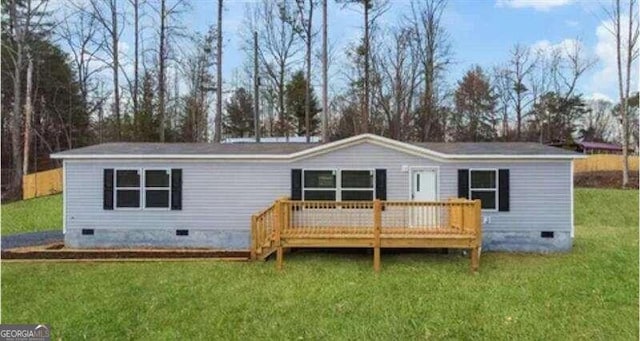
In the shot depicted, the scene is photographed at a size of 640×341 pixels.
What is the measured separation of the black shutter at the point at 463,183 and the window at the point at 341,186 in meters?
1.91

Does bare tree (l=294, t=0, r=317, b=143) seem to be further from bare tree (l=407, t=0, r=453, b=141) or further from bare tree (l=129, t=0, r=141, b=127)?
bare tree (l=129, t=0, r=141, b=127)

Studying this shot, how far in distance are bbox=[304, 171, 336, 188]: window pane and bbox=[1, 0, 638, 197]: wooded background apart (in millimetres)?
9161

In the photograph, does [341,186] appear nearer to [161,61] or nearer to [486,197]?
[486,197]

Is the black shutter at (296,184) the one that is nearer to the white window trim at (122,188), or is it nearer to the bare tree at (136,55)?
the white window trim at (122,188)

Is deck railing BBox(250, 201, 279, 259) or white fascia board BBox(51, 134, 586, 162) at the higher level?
white fascia board BBox(51, 134, 586, 162)

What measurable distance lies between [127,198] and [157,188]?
73 cm

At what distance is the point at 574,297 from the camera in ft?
22.9

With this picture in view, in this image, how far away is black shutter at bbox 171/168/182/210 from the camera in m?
11.3

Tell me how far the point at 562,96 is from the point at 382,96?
1297 cm

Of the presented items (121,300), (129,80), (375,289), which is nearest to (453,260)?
(375,289)

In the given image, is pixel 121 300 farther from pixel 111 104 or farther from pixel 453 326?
pixel 111 104

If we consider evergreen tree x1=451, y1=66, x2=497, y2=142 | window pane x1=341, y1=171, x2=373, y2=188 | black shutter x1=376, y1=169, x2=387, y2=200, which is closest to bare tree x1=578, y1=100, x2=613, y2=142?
evergreen tree x1=451, y1=66, x2=497, y2=142

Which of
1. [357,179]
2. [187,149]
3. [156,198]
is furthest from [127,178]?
[357,179]

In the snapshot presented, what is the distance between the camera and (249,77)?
→ 86.5 feet
